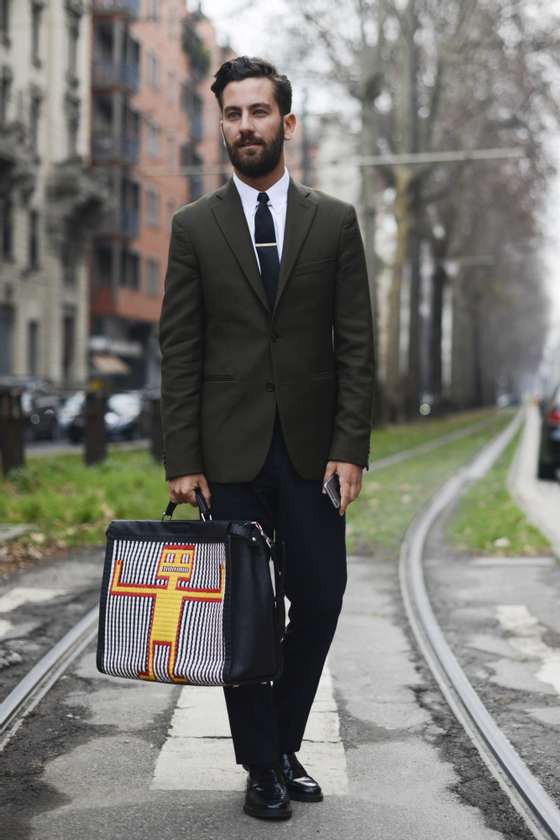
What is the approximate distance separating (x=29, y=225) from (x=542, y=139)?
15.5 m

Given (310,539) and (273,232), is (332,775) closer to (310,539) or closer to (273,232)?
(310,539)

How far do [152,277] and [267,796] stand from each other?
54.2 meters

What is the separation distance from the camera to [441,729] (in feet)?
16.4

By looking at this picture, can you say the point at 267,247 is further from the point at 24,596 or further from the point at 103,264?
the point at 103,264

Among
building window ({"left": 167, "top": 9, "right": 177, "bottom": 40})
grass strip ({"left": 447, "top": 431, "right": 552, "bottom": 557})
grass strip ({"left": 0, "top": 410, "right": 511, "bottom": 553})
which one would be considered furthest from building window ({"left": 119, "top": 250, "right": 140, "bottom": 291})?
grass strip ({"left": 447, "top": 431, "right": 552, "bottom": 557})

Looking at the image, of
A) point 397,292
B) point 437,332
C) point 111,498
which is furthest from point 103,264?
point 111,498

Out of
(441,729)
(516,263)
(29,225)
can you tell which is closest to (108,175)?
(29,225)

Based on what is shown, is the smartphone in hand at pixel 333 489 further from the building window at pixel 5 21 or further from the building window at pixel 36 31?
the building window at pixel 36 31

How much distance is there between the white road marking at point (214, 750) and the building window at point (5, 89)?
34.7 m

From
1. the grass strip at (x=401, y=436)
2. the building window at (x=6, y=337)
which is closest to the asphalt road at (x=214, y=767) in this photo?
the grass strip at (x=401, y=436)

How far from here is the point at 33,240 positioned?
138 feet

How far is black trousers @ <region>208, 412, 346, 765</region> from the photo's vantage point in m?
3.88

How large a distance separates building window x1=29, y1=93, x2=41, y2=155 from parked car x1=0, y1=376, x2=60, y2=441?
35.5ft

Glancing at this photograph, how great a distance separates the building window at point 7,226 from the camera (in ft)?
128
